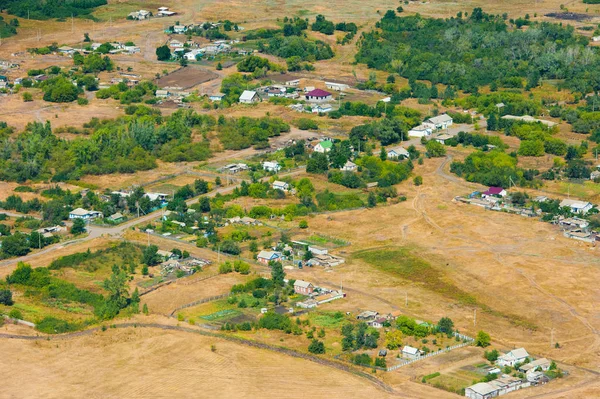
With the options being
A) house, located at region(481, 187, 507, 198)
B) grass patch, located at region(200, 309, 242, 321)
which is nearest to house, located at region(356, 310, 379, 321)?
grass patch, located at region(200, 309, 242, 321)

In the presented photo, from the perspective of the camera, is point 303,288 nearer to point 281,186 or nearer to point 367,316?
point 367,316

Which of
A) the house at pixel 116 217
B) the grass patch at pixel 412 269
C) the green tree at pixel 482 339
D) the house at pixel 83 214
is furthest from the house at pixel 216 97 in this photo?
the green tree at pixel 482 339

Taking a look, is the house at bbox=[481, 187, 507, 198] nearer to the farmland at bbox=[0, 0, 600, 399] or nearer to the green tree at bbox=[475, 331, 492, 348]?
the farmland at bbox=[0, 0, 600, 399]

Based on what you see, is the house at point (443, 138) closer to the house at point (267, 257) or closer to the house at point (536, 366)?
the house at point (267, 257)

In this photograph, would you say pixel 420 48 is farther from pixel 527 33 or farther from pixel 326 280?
Result: pixel 326 280

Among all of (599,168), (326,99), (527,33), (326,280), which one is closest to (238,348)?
(326,280)
